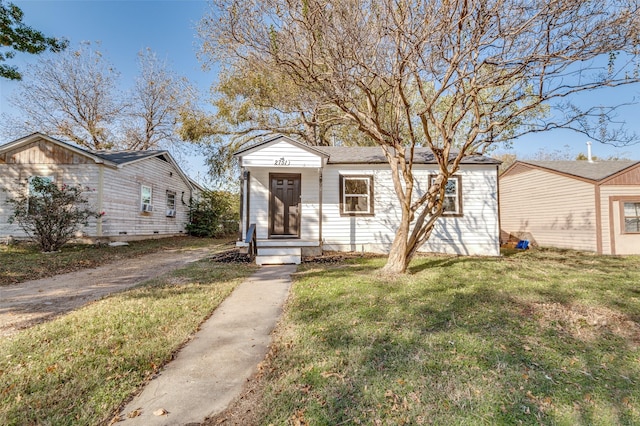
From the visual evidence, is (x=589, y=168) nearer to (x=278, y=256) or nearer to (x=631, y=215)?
(x=631, y=215)

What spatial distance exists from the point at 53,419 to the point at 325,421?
5.89 ft

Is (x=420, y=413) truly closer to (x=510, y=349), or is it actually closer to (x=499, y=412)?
(x=499, y=412)

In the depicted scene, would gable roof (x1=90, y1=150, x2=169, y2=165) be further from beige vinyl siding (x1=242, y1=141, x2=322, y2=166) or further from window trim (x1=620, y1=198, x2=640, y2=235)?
window trim (x1=620, y1=198, x2=640, y2=235)

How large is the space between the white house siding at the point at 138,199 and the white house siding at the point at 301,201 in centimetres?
638

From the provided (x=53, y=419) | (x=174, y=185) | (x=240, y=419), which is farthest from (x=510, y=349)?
(x=174, y=185)

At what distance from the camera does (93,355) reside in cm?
281

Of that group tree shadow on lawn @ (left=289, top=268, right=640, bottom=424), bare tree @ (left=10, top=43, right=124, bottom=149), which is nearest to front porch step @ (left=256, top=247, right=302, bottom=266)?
tree shadow on lawn @ (left=289, top=268, right=640, bottom=424)

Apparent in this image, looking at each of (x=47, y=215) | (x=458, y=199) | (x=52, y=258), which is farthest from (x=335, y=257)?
(x=47, y=215)

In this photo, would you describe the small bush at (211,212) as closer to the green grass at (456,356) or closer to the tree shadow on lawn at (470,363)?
the green grass at (456,356)

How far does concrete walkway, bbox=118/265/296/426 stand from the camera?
83.4 inches

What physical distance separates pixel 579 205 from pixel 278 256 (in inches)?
478

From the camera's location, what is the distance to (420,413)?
206 centimetres

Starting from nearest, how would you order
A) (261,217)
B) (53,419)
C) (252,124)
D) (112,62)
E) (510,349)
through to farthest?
1. (53,419)
2. (510,349)
3. (261,217)
4. (252,124)
5. (112,62)

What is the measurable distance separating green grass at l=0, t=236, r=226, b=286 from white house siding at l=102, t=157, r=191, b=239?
1439 millimetres
